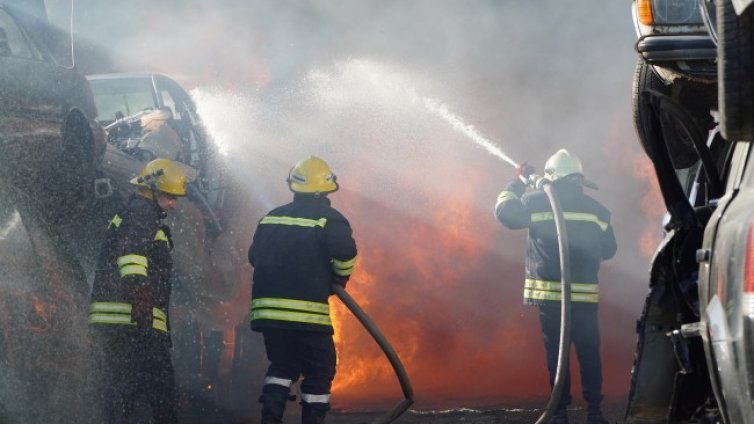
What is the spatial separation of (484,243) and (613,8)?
4624mm

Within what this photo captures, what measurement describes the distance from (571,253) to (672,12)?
427 centimetres

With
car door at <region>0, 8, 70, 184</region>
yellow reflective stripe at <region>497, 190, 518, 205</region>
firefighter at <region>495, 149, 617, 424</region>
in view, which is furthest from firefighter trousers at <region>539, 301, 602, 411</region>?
car door at <region>0, 8, 70, 184</region>

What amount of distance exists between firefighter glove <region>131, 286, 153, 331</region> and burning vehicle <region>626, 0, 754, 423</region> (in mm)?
3418

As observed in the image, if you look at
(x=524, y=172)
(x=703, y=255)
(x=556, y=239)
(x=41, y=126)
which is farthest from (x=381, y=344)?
(x=703, y=255)

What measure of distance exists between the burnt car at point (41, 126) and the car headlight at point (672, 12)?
3.74 metres

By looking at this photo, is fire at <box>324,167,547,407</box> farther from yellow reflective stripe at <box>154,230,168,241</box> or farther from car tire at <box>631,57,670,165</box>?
car tire at <box>631,57,670,165</box>

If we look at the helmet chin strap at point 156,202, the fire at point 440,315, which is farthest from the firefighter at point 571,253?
the helmet chin strap at point 156,202

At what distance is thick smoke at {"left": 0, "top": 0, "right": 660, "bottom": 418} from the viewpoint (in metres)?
11.9

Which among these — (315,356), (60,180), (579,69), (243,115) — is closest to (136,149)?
(60,180)

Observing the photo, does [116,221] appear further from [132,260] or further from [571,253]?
[571,253]

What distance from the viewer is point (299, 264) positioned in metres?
7.20

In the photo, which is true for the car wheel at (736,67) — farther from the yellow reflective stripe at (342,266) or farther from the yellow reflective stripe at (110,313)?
the yellow reflective stripe at (110,313)

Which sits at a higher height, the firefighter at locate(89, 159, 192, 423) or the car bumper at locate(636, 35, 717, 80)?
the car bumper at locate(636, 35, 717, 80)

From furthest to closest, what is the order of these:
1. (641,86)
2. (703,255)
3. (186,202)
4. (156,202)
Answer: (186,202) → (156,202) → (641,86) → (703,255)
